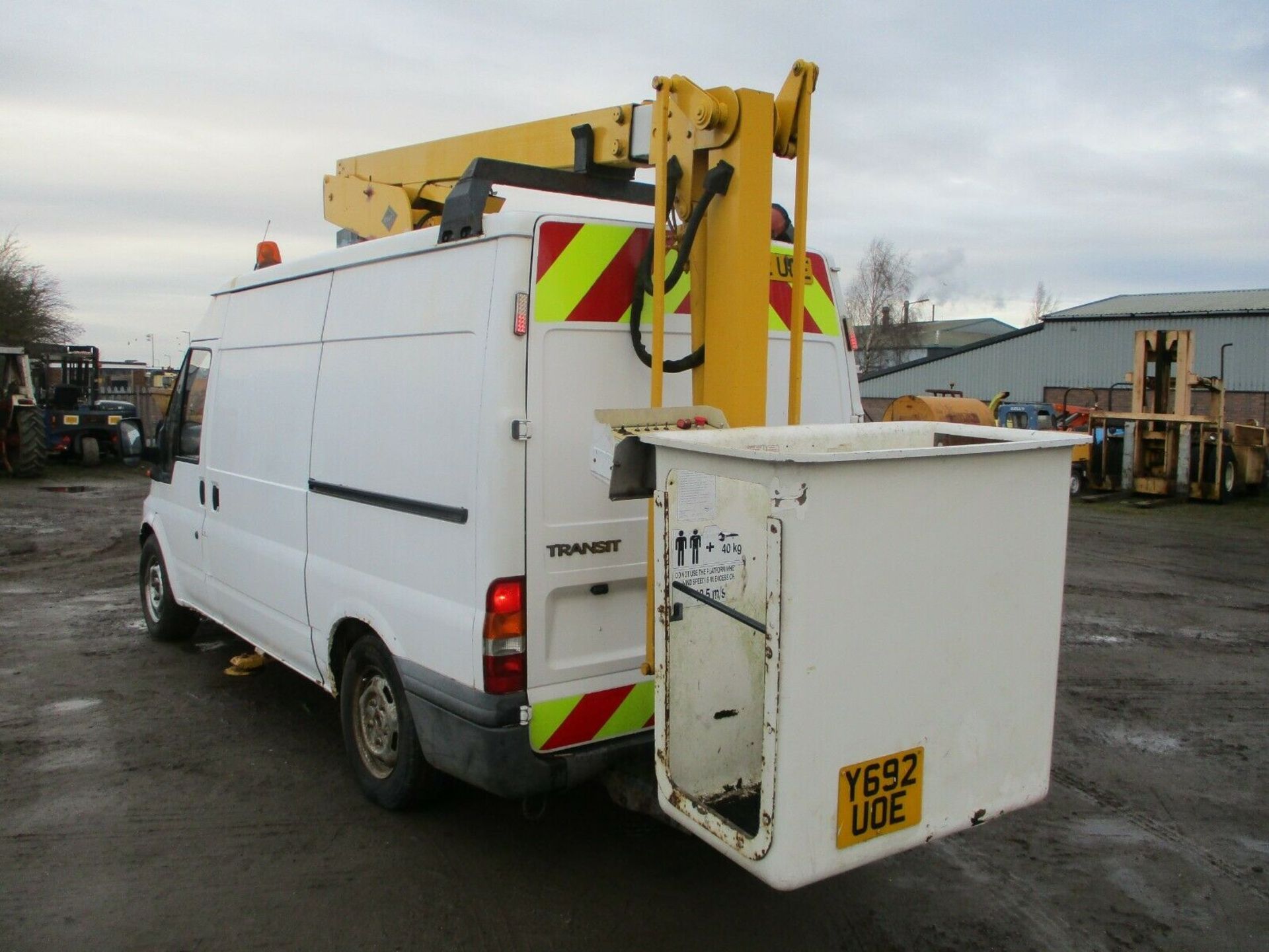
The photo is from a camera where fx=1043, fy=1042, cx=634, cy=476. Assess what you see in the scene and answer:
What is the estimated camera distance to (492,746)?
364 cm

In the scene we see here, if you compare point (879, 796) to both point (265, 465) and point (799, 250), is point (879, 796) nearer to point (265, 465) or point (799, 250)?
point (799, 250)

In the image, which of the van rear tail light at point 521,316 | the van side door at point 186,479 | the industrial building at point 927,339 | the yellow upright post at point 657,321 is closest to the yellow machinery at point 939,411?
the van side door at point 186,479

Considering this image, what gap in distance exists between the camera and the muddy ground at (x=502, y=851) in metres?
3.62

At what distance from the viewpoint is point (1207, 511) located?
16641 millimetres

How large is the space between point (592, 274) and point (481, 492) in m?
0.89

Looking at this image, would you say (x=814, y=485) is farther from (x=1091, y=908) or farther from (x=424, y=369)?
(x=1091, y=908)

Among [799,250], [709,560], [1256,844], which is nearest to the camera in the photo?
[709,560]

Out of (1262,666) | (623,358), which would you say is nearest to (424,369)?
(623,358)

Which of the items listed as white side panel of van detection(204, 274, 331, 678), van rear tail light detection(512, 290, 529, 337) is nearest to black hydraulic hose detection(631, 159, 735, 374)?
van rear tail light detection(512, 290, 529, 337)

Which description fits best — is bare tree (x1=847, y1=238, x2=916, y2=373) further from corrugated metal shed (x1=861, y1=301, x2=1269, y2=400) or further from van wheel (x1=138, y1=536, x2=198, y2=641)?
van wheel (x1=138, y1=536, x2=198, y2=641)

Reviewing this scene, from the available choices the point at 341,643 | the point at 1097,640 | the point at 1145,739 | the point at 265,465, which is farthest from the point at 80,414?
the point at 1145,739

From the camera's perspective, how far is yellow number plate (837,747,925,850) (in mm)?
2859

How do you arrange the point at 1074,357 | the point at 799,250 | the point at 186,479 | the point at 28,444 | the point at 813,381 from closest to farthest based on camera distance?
the point at 799,250, the point at 813,381, the point at 186,479, the point at 28,444, the point at 1074,357

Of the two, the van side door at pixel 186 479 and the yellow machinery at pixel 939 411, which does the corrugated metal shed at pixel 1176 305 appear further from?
the van side door at pixel 186 479
